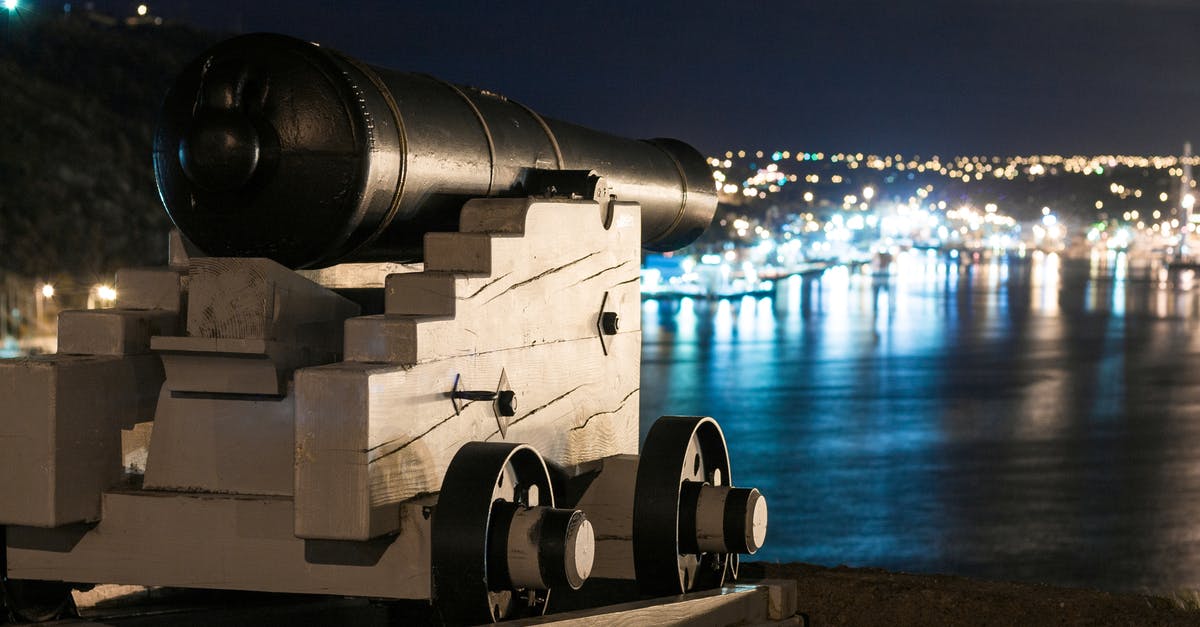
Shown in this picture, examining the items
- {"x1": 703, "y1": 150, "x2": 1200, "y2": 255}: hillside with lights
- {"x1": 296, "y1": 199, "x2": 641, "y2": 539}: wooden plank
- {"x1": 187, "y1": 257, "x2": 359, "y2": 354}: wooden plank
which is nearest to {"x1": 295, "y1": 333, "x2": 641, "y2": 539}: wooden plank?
{"x1": 296, "y1": 199, "x2": 641, "y2": 539}: wooden plank

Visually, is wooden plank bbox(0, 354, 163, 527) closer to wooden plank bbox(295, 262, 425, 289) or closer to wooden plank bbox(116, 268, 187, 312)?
wooden plank bbox(116, 268, 187, 312)

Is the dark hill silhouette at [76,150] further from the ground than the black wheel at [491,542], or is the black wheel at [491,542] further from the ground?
the dark hill silhouette at [76,150]

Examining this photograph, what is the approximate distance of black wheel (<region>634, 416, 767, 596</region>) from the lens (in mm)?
3236

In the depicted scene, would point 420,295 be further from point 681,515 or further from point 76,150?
point 76,150

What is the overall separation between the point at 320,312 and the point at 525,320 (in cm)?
43

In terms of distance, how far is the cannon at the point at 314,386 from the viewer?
2.63 m

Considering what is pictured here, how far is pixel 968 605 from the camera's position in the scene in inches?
156

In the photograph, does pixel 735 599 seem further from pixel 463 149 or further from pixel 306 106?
pixel 306 106

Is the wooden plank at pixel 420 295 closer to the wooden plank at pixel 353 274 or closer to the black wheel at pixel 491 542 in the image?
the black wheel at pixel 491 542

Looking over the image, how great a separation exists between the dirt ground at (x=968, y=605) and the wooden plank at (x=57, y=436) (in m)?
1.80

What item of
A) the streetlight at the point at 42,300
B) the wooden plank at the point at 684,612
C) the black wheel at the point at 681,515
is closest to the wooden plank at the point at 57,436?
the wooden plank at the point at 684,612

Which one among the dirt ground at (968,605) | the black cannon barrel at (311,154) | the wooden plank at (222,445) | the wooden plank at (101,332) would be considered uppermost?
the black cannon barrel at (311,154)

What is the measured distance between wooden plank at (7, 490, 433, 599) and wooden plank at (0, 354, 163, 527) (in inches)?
3.2

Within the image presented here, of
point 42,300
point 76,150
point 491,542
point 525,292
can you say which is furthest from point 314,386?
point 76,150
